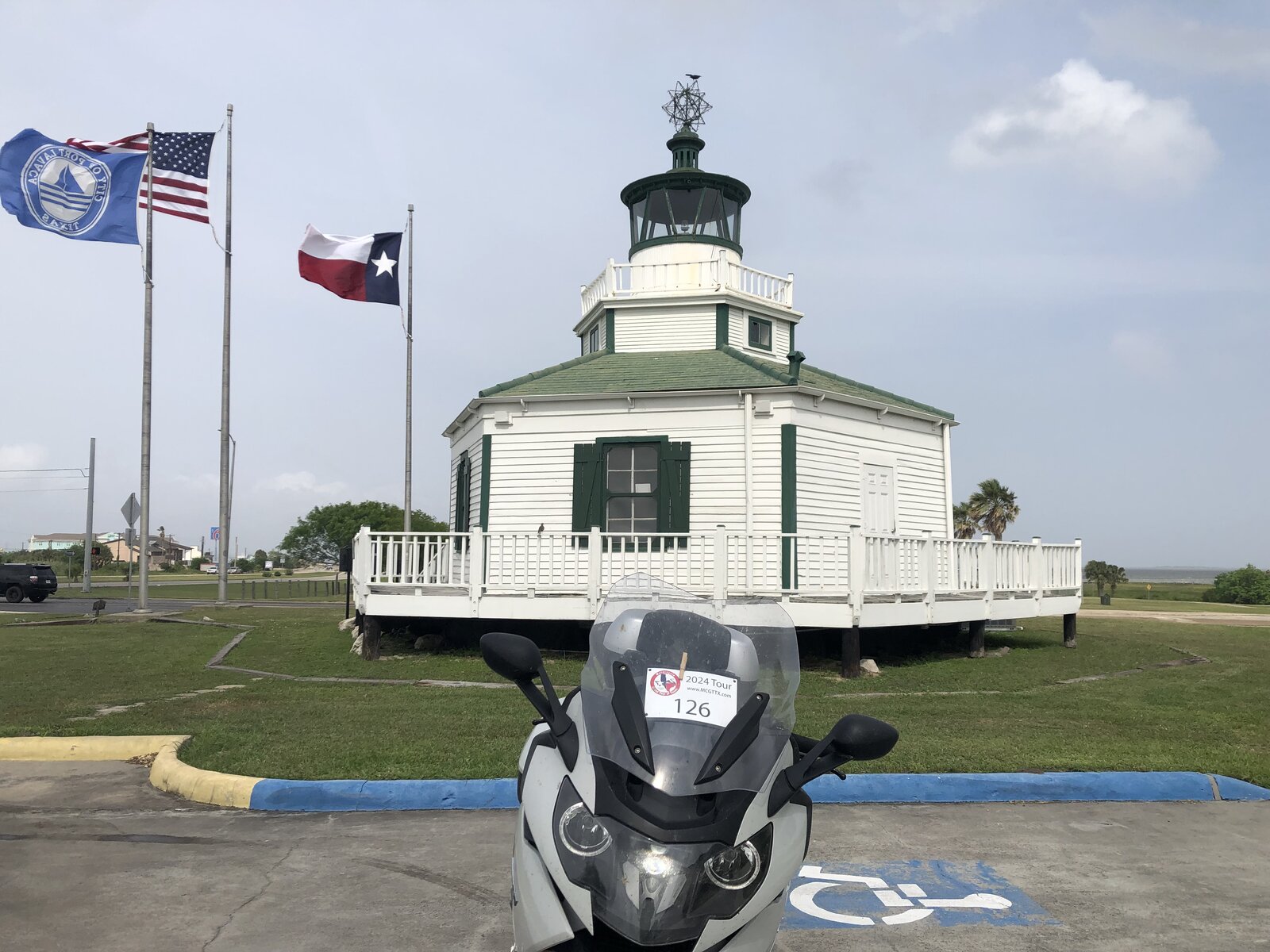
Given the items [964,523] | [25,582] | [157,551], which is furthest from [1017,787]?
[157,551]

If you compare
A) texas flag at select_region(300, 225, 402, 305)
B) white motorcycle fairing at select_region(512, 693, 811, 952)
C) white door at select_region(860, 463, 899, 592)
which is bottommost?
white motorcycle fairing at select_region(512, 693, 811, 952)

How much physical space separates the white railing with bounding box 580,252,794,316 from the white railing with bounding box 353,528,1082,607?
20.9 ft

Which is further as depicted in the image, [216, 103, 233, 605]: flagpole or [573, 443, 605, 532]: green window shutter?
[216, 103, 233, 605]: flagpole

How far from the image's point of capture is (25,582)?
1511 inches

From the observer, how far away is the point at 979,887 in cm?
512

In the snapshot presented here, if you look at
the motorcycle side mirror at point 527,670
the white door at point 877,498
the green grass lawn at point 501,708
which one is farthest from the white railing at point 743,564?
the motorcycle side mirror at point 527,670

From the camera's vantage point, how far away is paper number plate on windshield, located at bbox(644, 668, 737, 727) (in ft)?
9.56

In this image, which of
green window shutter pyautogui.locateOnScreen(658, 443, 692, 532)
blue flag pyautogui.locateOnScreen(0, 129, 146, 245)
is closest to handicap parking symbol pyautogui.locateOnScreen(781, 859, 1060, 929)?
green window shutter pyautogui.locateOnScreen(658, 443, 692, 532)

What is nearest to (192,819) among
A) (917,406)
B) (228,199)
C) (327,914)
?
(327,914)

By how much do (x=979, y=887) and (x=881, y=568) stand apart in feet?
29.9

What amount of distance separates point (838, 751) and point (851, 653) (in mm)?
10838

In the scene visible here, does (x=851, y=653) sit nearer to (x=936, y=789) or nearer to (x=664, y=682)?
(x=936, y=789)

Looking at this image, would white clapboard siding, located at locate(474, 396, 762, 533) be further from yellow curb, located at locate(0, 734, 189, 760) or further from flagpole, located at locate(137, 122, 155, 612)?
flagpole, located at locate(137, 122, 155, 612)

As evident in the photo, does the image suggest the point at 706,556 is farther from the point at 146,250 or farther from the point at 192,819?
the point at 146,250
